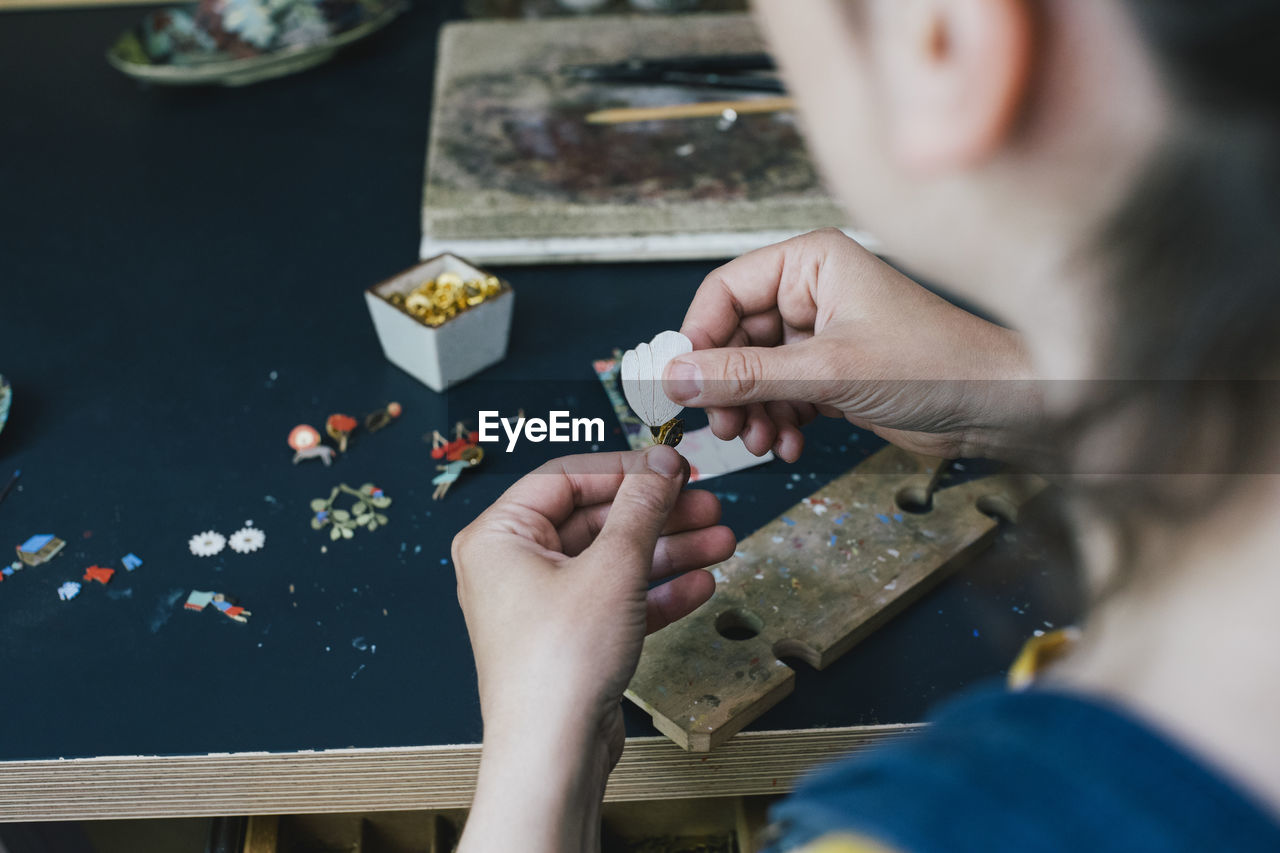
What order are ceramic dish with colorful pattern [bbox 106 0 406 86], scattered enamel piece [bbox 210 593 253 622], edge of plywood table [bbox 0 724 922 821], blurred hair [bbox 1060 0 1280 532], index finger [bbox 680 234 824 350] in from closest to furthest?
blurred hair [bbox 1060 0 1280 532] → edge of plywood table [bbox 0 724 922 821] → scattered enamel piece [bbox 210 593 253 622] → index finger [bbox 680 234 824 350] → ceramic dish with colorful pattern [bbox 106 0 406 86]

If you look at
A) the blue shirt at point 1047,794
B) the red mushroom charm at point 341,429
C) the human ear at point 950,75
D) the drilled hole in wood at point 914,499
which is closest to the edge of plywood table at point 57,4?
the red mushroom charm at point 341,429

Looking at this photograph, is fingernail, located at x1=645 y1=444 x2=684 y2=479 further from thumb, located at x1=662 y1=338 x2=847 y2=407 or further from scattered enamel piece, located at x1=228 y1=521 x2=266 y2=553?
scattered enamel piece, located at x1=228 y1=521 x2=266 y2=553

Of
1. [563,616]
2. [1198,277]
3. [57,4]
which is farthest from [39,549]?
[57,4]

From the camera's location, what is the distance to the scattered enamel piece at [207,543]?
3.26ft

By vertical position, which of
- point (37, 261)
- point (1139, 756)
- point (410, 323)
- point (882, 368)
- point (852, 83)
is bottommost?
point (37, 261)

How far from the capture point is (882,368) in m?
0.95

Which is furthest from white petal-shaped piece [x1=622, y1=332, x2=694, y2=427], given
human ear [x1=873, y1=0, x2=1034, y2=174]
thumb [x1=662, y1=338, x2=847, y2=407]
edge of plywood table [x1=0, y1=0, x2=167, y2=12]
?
edge of plywood table [x1=0, y1=0, x2=167, y2=12]

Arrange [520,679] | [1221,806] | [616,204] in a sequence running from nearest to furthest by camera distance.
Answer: [1221,806] → [520,679] → [616,204]

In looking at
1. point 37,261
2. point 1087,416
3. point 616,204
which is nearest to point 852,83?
point 1087,416

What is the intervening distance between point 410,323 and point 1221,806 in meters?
0.94

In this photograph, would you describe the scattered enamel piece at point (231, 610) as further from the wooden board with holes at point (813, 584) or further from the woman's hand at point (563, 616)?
the wooden board with holes at point (813, 584)

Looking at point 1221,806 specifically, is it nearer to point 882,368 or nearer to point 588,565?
point 588,565

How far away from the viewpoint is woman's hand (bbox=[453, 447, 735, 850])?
0.67 m

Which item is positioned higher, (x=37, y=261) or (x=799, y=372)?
(x=799, y=372)
